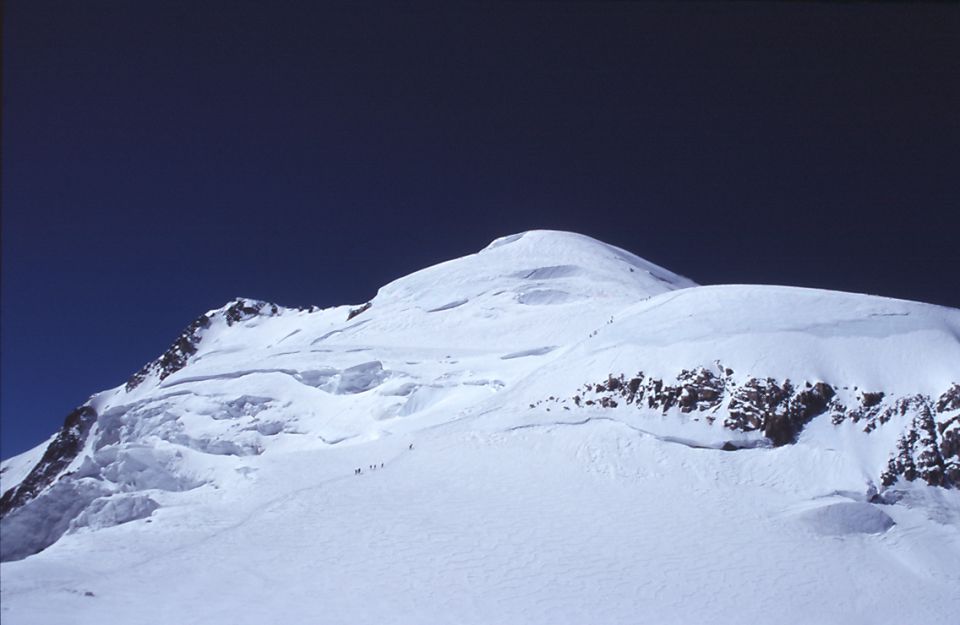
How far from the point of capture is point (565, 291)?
51.5 metres

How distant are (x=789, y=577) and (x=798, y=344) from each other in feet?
39.6

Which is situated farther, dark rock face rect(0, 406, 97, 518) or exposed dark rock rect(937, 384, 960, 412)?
dark rock face rect(0, 406, 97, 518)

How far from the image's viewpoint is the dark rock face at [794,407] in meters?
22.1

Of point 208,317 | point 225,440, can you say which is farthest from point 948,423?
point 208,317

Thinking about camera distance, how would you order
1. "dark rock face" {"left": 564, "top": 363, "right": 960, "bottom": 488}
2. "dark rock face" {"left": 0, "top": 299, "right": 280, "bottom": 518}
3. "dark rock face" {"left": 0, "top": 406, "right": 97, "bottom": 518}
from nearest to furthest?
"dark rock face" {"left": 564, "top": 363, "right": 960, "bottom": 488} → "dark rock face" {"left": 0, "top": 406, "right": 97, "bottom": 518} → "dark rock face" {"left": 0, "top": 299, "right": 280, "bottom": 518}

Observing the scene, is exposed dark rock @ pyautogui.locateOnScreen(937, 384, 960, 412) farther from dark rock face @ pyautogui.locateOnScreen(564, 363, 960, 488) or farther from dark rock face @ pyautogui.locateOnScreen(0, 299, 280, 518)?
dark rock face @ pyautogui.locateOnScreen(0, 299, 280, 518)

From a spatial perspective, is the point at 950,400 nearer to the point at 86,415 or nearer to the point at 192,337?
the point at 86,415

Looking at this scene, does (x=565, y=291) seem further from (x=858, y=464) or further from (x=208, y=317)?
(x=208, y=317)

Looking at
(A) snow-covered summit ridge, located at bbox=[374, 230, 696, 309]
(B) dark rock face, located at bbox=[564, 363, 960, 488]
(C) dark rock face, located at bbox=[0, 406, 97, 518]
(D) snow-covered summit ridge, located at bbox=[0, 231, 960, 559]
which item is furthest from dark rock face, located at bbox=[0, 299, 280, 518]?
(B) dark rock face, located at bbox=[564, 363, 960, 488]

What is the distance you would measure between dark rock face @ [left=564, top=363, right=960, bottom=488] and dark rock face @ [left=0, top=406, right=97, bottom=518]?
48.7 meters

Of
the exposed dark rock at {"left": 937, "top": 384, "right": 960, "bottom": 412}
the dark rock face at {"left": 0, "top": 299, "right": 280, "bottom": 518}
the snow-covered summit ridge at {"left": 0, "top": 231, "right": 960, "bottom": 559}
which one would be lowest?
the exposed dark rock at {"left": 937, "top": 384, "right": 960, "bottom": 412}

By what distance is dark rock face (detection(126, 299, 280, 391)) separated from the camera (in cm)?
7512

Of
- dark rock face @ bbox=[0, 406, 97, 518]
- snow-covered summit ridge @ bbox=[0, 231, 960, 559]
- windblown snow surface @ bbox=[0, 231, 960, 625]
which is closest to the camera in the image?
windblown snow surface @ bbox=[0, 231, 960, 625]

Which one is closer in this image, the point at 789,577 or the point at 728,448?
the point at 789,577
